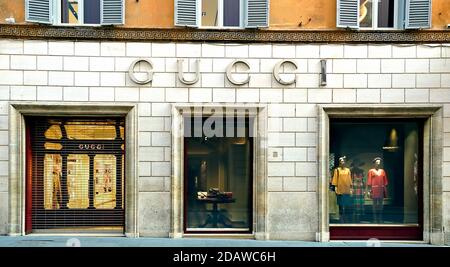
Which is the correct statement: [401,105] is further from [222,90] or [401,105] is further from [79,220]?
[79,220]

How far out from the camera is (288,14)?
977 centimetres

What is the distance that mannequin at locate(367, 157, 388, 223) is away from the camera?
10.2 meters

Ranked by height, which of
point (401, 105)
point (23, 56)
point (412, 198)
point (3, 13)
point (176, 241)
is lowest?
point (176, 241)

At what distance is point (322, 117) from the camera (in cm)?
963

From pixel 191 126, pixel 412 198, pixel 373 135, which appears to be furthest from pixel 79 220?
pixel 412 198

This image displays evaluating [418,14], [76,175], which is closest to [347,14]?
[418,14]

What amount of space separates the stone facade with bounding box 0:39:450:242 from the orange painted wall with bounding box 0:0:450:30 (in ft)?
1.71

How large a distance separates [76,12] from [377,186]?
8.63 m

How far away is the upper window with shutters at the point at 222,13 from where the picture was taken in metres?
9.66

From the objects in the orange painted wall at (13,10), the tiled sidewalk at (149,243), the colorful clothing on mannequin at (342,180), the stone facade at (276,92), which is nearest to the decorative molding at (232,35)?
the stone facade at (276,92)

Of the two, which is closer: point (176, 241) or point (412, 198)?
point (176, 241)

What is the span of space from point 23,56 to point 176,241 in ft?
18.6

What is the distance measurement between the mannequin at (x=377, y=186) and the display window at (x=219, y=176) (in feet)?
10.0

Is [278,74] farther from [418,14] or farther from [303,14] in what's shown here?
[418,14]
